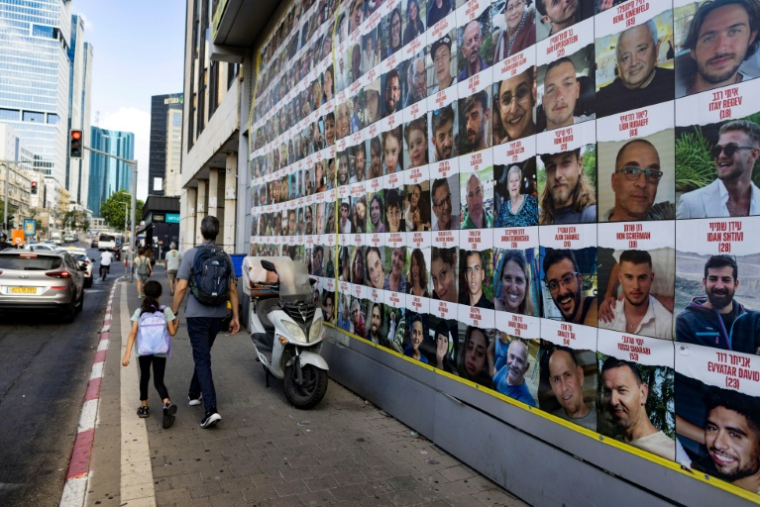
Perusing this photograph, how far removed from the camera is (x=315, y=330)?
5.57m

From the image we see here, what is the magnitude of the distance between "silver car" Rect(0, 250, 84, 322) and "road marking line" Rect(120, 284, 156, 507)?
18.4 feet

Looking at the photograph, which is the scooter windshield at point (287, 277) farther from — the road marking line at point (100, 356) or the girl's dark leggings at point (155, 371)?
the road marking line at point (100, 356)

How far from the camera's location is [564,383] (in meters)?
3.25

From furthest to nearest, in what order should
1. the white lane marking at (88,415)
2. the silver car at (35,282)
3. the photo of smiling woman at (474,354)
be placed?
the silver car at (35,282), the white lane marking at (88,415), the photo of smiling woman at (474,354)

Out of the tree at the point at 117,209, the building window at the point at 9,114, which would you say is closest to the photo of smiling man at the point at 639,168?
the tree at the point at 117,209

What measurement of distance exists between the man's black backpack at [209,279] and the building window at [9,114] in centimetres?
17428

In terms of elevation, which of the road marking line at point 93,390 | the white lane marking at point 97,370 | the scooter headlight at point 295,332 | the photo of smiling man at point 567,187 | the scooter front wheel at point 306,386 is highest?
the photo of smiling man at point 567,187

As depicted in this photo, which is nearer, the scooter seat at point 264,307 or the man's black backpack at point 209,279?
the man's black backpack at point 209,279

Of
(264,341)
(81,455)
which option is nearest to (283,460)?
(81,455)

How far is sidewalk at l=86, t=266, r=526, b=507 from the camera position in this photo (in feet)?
11.6

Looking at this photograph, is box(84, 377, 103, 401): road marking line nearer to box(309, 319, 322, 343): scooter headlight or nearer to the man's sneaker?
the man's sneaker

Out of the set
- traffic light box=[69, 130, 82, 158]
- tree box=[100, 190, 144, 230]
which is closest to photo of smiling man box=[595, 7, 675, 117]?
traffic light box=[69, 130, 82, 158]

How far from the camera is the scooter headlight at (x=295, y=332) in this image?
5.39 meters

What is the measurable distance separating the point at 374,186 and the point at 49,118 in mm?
178924
